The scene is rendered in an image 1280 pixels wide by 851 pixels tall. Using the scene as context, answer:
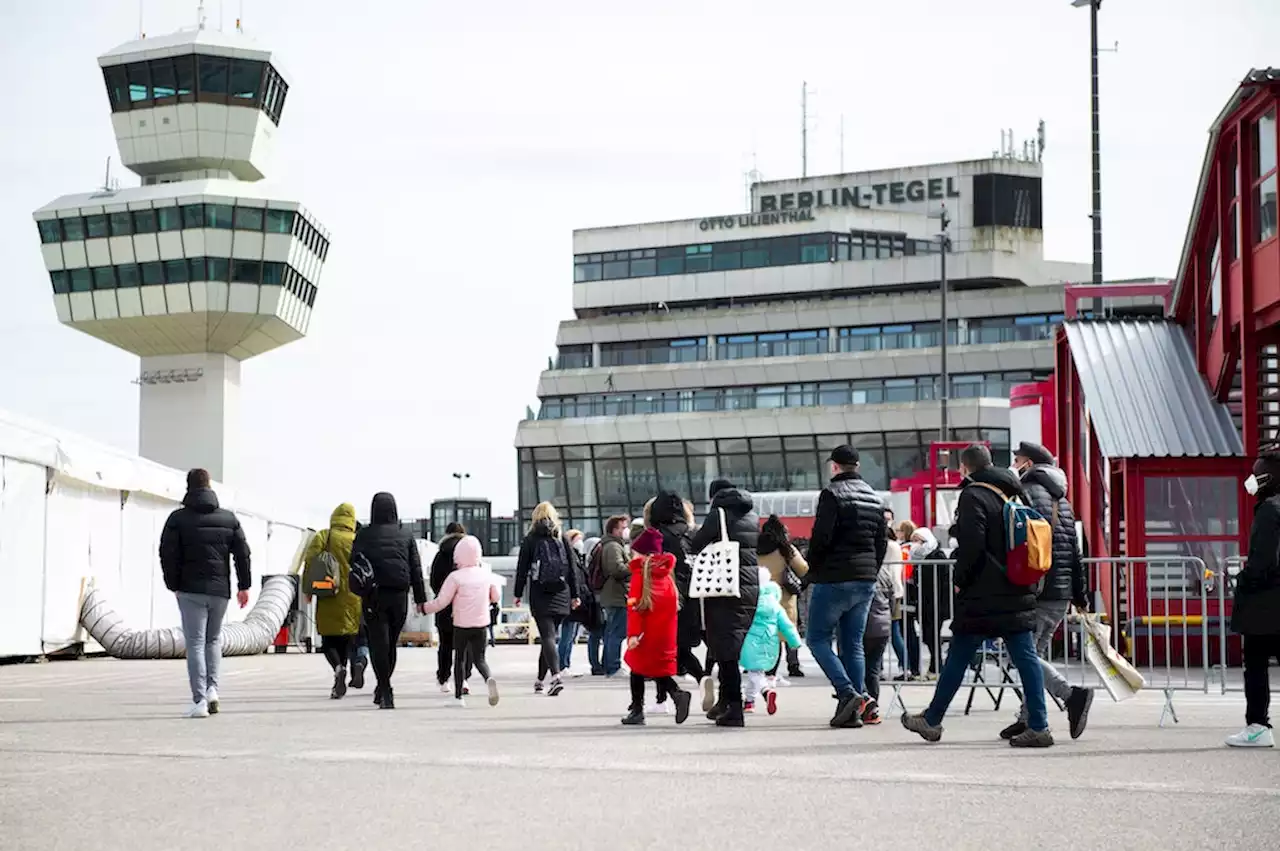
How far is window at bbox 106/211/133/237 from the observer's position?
230 ft

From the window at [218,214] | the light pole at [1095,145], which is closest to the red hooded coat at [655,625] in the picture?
the light pole at [1095,145]

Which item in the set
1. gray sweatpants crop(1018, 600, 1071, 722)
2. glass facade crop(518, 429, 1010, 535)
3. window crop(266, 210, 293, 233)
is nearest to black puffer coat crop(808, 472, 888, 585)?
gray sweatpants crop(1018, 600, 1071, 722)

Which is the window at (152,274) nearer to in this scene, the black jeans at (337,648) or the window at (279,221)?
the window at (279,221)

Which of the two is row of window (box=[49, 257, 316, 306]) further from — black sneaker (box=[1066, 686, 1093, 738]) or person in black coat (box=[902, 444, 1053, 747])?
black sneaker (box=[1066, 686, 1093, 738])

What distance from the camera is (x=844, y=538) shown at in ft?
41.6

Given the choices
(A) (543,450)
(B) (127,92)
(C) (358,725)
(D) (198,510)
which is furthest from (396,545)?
(A) (543,450)

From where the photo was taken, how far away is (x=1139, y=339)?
88.7ft

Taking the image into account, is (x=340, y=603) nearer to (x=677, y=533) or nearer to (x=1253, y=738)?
(x=677, y=533)

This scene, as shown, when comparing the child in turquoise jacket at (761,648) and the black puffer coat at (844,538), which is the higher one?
the black puffer coat at (844,538)

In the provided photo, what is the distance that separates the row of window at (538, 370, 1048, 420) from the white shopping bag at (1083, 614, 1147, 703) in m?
61.6

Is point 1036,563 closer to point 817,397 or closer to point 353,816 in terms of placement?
point 353,816

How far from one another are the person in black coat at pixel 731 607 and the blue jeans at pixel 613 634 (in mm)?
7447

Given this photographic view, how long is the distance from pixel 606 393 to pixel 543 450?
3.68m

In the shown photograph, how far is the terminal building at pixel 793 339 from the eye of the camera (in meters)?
76.8
